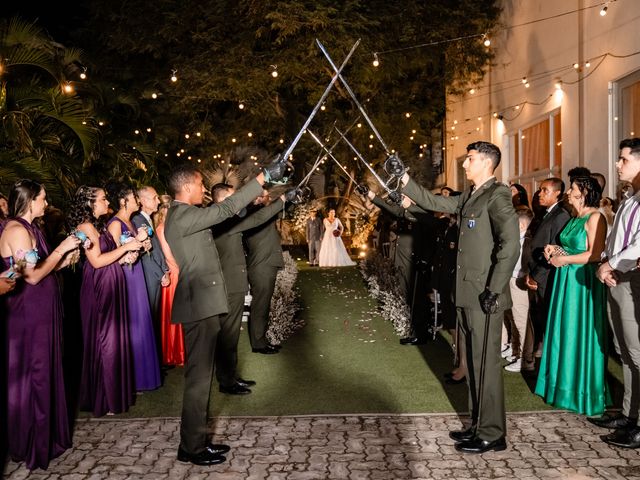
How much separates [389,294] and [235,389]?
17.1 ft

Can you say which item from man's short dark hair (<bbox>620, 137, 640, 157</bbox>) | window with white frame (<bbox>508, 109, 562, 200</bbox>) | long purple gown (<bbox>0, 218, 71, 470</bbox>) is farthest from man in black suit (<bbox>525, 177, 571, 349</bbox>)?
window with white frame (<bbox>508, 109, 562, 200</bbox>)

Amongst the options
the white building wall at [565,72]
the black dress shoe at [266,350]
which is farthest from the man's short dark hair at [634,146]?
the black dress shoe at [266,350]

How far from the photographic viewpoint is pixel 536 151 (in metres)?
13.7

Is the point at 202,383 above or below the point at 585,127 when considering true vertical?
below

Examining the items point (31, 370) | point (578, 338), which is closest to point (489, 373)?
point (578, 338)

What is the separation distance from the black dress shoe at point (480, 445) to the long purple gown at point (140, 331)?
138 inches

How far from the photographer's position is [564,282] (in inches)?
234

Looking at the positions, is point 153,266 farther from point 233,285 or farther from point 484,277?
point 484,277

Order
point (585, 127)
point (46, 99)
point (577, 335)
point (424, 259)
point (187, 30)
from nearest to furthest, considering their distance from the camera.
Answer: point (577, 335) → point (424, 259) → point (46, 99) → point (585, 127) → point (187, 30)

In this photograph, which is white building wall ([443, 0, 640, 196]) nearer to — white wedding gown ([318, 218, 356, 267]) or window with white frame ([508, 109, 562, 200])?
window with white frame ([508, 109, 562, 200])

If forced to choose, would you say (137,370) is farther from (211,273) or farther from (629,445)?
(629,445)

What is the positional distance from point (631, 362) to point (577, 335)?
2.25 ft

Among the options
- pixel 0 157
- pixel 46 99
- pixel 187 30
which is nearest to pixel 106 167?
pixel 46 99

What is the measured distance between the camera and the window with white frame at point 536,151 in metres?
12.6
